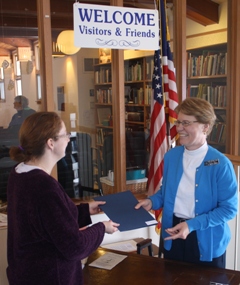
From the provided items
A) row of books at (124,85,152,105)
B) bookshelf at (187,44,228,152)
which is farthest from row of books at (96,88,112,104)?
bookshelf at (187,44,228,152)

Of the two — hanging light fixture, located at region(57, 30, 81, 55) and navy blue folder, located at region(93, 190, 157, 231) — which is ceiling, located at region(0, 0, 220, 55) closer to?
hanging light fixture, located at region(57, 30, 81, 55)

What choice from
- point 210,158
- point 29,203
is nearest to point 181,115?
point 210,158

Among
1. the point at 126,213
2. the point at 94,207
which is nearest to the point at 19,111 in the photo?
the point at 94,207

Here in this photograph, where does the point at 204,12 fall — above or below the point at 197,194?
above

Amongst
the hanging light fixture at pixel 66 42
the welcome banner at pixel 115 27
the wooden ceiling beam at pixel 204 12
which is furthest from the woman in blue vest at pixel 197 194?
the wooden ceiling beam at pixel 204 12

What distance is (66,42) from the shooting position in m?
3.14

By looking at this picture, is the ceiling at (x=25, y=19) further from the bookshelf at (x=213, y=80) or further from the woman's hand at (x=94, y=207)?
the woman's hand at (x=94, y=207)

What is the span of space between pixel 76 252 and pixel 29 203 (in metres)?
0.27

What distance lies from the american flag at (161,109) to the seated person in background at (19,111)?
104 centimetres

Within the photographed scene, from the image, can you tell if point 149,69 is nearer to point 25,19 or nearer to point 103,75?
point 103,75

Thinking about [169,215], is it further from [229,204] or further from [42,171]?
[42,171]

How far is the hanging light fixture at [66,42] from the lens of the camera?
311 centimetres

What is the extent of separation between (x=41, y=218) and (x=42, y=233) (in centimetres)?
6

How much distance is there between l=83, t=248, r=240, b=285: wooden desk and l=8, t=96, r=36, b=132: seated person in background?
1.52 metres
